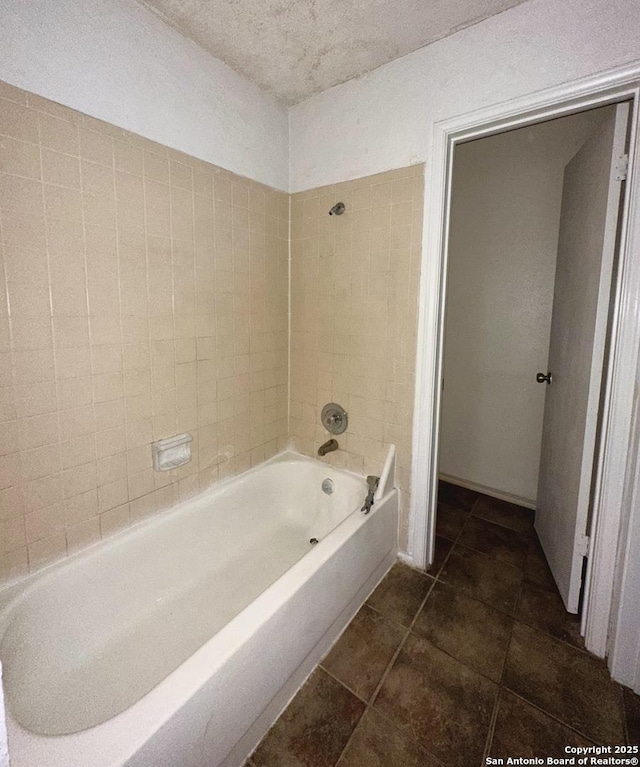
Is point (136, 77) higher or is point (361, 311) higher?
point (136, 77)

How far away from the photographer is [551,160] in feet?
7.07

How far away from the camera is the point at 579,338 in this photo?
5.12ft

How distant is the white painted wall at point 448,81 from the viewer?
3.96 feet

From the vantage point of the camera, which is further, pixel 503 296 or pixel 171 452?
pixel 503 296

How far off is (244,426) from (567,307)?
5.70 ft

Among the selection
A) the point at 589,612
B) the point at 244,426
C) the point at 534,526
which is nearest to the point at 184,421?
the point at 244,426

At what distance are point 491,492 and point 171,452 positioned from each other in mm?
2197

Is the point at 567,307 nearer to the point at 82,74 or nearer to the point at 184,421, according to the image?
the point at 184,421

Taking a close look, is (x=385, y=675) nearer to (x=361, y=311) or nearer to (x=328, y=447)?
(x=328, y=447)

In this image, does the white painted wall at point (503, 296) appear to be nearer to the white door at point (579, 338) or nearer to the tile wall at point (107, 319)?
the white door at point (579, 338)

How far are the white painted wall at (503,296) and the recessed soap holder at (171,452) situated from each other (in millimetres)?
1928

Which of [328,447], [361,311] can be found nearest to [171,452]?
[328,447]

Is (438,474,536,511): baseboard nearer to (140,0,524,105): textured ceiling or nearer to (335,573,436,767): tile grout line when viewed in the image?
(335,573,436,767): tile grout line

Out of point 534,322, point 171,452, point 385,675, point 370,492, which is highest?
point 534,322
